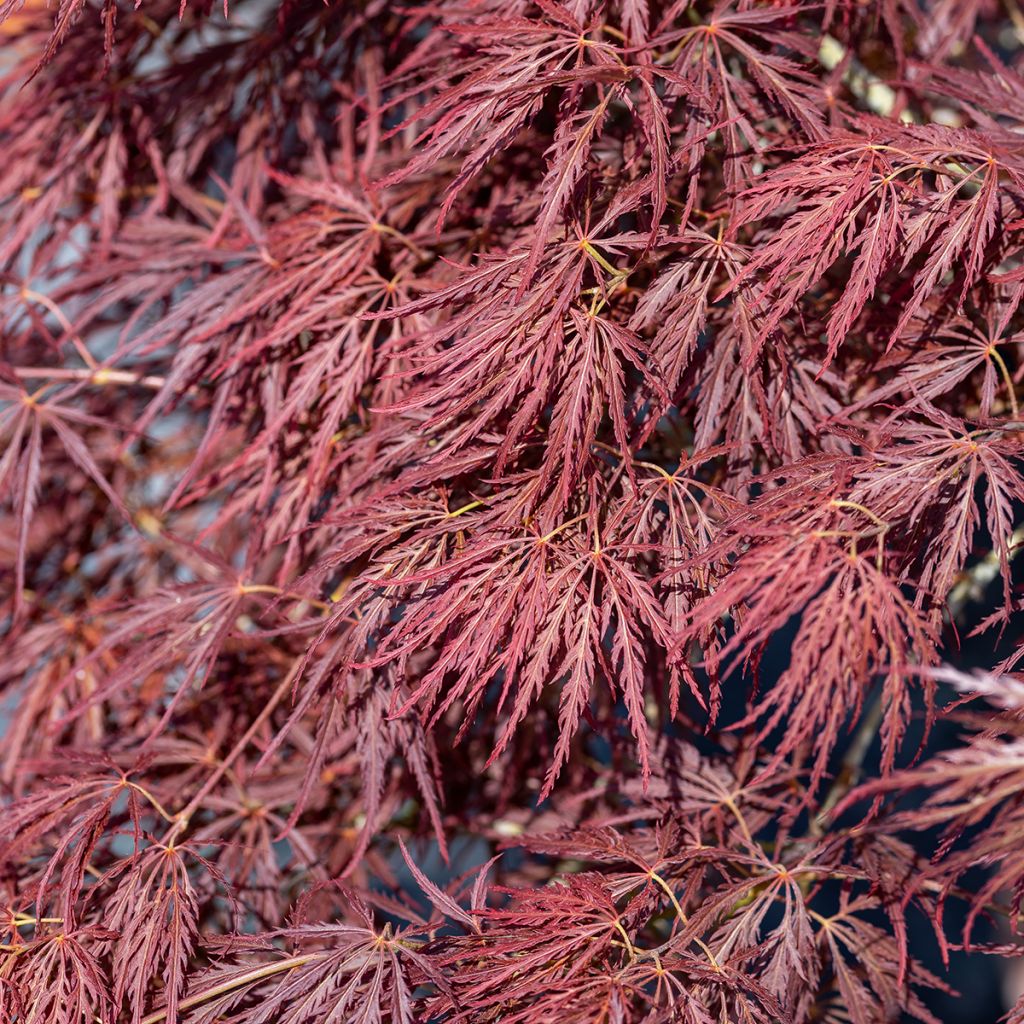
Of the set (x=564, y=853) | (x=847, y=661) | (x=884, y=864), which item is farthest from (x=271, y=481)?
(x=884, y=864)

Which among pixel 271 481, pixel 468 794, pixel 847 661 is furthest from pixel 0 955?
pixel 847 661

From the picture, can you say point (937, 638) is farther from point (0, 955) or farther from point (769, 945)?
point (0, 955)

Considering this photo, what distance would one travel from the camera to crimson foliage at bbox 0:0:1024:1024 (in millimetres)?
868

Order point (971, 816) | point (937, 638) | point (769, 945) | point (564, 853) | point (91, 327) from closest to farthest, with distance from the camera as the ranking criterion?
point (971, 816)
point (937, 638)
point (769, 945)
point (564, 853)
point (91, 327)

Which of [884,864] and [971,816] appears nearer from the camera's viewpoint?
[971,816]

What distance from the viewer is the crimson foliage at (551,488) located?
868 millimetres

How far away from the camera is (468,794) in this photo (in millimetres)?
1516

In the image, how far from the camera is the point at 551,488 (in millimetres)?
969

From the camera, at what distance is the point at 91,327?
1.73 metres

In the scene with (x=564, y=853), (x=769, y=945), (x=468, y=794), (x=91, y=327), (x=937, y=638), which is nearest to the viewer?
(x=937, y=638)

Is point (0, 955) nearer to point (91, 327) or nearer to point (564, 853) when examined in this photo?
point (564, 853)

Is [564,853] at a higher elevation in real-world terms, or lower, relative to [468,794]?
higher

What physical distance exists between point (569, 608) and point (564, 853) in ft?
1.12

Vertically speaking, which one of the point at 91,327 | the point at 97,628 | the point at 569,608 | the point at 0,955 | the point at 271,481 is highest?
the point at 569,608
